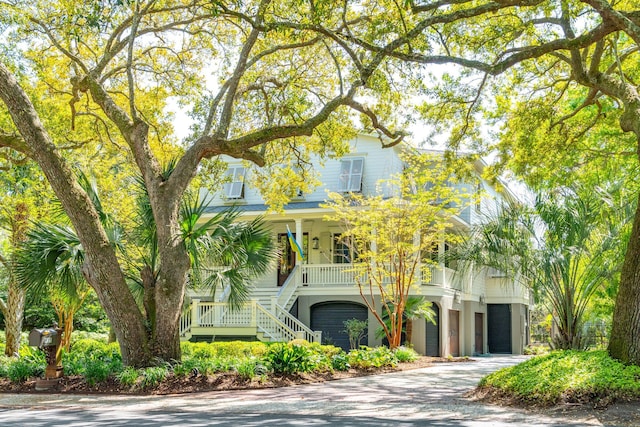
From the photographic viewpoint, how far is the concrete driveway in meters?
8.55

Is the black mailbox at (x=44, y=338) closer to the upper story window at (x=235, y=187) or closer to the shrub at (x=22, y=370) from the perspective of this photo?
the shrub at (x=22, y=370)

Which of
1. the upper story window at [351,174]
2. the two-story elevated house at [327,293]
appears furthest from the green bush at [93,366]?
the upper story window at [351,174]

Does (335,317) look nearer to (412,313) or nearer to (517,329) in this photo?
(412,313)

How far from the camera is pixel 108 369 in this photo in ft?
40.5

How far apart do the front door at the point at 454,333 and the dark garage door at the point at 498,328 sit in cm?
434

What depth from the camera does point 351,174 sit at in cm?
2627

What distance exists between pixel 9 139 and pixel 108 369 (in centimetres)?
488

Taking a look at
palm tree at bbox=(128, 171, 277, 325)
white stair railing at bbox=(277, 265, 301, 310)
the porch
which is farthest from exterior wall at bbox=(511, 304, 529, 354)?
palm tree at bbox=(128, 171, 277, 325)

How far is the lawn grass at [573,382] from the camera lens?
8930 mm

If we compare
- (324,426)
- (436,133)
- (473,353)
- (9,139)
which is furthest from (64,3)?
(473,353)

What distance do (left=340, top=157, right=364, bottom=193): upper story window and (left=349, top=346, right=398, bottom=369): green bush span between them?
9.99 metres

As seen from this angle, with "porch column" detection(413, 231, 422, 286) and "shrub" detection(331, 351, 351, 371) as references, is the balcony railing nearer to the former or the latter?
"porch column" detection(413, 231, 422, 286)

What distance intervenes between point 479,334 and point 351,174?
969 centimetres

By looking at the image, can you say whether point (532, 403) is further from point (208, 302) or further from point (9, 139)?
point (208, 302)
